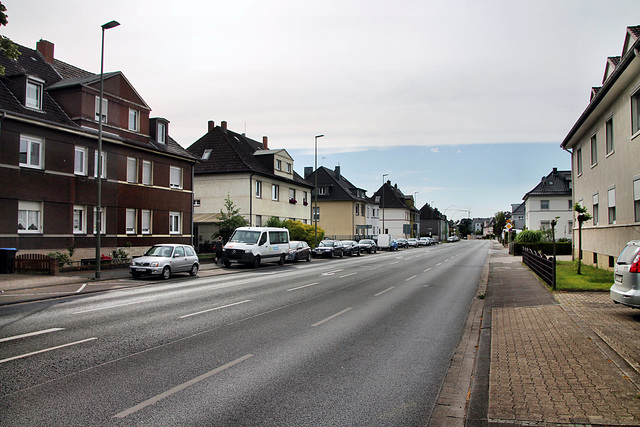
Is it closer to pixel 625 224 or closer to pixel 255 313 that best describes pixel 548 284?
pixel 625 224

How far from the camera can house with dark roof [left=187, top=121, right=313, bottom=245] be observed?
41906mm

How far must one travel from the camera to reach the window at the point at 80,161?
24.8 m

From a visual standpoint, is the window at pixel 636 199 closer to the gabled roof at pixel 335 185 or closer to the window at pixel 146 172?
the window at pixel 146 172

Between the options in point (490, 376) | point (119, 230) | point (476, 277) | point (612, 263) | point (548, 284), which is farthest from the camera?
point (119, 230)

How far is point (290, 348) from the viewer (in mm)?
7609

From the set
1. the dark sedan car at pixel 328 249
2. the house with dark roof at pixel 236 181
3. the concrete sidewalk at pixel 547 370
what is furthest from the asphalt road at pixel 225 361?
the house with dark roof at pixel 236 181

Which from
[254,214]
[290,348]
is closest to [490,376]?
[290,348]

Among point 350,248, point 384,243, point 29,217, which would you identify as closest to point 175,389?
point 29,217

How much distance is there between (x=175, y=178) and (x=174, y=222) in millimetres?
3050

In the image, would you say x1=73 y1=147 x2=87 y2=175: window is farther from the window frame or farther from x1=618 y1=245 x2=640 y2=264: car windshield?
x1=618 y1=245 x2=640 y2=264: car windshield

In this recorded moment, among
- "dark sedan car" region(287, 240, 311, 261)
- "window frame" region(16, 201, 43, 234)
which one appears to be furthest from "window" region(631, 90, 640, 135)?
"window frame" region(16, 201, 43, 234)

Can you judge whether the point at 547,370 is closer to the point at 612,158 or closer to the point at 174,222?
Result: the point at 612,158

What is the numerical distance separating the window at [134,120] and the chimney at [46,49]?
5133mm

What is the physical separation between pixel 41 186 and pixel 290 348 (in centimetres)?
1993
